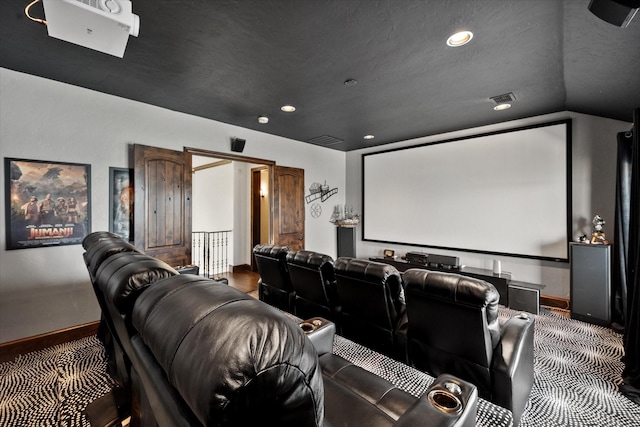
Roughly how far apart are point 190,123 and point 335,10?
2915 mm

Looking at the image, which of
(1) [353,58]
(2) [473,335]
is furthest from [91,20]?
(2) [473,335]

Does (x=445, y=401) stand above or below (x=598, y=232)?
below

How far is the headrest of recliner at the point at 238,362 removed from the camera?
0.45 meters

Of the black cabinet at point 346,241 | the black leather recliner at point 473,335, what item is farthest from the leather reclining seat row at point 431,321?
the black cabinet at point 346,241

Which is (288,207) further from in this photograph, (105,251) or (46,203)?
(105,251)

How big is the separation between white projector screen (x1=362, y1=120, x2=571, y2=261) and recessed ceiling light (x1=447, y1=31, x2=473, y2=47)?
272 centimetres

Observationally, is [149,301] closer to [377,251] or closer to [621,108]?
[621,108]

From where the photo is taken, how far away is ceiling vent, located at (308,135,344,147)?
17.2ft

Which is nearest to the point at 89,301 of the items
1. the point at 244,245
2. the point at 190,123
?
the point at 190,123

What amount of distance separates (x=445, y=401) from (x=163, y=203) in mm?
3686

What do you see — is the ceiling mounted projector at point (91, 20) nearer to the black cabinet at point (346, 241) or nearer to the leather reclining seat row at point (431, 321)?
the leather reclining seat row at point (431, 321)

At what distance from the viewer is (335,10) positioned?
1.83 meters

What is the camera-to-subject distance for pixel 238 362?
0.46m

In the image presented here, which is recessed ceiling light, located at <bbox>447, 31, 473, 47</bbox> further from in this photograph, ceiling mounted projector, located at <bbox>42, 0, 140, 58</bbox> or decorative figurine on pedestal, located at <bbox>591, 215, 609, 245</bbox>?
decorative figurine on pedestal, located at <bbox>591, 215, 609, 245</bbox>
